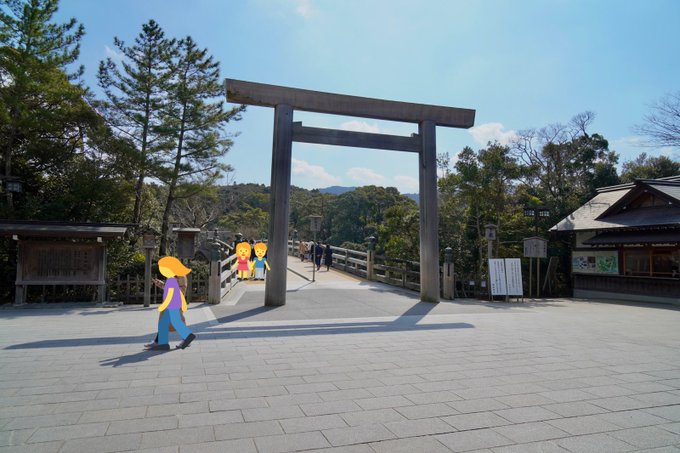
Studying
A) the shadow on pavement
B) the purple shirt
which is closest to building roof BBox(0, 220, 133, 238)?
the purple shirt

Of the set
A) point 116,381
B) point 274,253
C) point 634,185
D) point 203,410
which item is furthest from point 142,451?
point 634,185

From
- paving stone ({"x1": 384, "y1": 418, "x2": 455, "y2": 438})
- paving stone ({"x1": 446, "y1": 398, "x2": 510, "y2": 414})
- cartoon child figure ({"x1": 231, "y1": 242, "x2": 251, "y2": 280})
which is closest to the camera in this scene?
paving stone ({"x1": 384, "y1": 418, "x2": 455, "y2": 438})

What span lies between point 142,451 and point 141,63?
16.3 metres

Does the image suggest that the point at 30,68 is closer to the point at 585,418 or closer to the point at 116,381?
the point at 116,381

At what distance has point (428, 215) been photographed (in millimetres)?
11953

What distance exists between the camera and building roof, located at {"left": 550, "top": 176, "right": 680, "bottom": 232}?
14.4 meters

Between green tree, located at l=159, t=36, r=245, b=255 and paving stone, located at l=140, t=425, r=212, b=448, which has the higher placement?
green tree, located at l=159, t=36, r=245, b=255

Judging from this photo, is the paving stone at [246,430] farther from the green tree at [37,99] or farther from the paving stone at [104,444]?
the green tree at [37,99]

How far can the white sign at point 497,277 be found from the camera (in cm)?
1329

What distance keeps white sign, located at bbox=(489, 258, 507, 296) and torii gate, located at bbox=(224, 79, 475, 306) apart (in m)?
2.39

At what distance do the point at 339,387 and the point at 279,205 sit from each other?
661 cm

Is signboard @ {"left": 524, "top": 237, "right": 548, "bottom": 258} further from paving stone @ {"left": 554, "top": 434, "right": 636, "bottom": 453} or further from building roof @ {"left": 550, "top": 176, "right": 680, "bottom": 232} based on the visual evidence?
paving stone @ {"left": 554, "top": 434, "right": 636, "bottom": 453}

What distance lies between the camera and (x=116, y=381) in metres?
4.68

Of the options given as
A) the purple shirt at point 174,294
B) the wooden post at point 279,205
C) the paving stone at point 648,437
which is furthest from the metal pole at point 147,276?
the paving stone at point 648,437
